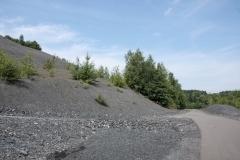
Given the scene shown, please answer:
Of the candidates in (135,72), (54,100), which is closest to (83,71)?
(54,100)

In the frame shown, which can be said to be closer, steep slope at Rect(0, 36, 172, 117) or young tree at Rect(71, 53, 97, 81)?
steep slope at Rect(0, 36, 172, 117)

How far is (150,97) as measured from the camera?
38.9 metres

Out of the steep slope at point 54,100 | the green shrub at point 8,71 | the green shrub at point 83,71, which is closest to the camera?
the steep slope at point 54,100

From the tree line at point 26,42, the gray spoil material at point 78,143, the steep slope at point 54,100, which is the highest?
the tree line at point 26,42

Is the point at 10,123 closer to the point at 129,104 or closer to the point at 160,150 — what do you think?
the point at 160,150

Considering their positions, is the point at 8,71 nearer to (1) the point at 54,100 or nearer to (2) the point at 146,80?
(1) the point at 54,100

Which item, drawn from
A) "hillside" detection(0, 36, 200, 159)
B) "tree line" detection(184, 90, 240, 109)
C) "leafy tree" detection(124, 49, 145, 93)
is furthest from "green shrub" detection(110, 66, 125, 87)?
Answer: "tree line" detection(184, 90, 240, 109)

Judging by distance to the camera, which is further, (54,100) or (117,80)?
(117,80)

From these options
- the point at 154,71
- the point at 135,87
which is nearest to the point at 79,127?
the point at 135,87

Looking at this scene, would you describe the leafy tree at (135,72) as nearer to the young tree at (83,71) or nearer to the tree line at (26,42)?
the young tree at (83,71)

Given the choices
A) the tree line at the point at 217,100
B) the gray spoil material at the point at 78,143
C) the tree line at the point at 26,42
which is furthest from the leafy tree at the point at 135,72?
the tree line at the point at 217,100

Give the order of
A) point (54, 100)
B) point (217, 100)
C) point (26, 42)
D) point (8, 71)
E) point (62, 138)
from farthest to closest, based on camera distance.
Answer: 1. point (217, 100)
2. point (26, 42)
3. point (54, 100)
4. point (8, 71)
5. point (62, 138)

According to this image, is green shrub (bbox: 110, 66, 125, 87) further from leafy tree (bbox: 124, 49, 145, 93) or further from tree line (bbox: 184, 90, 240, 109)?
tree line (bbox: 184, 90, 240, 109)

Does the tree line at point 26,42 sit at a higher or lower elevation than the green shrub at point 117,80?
higher
